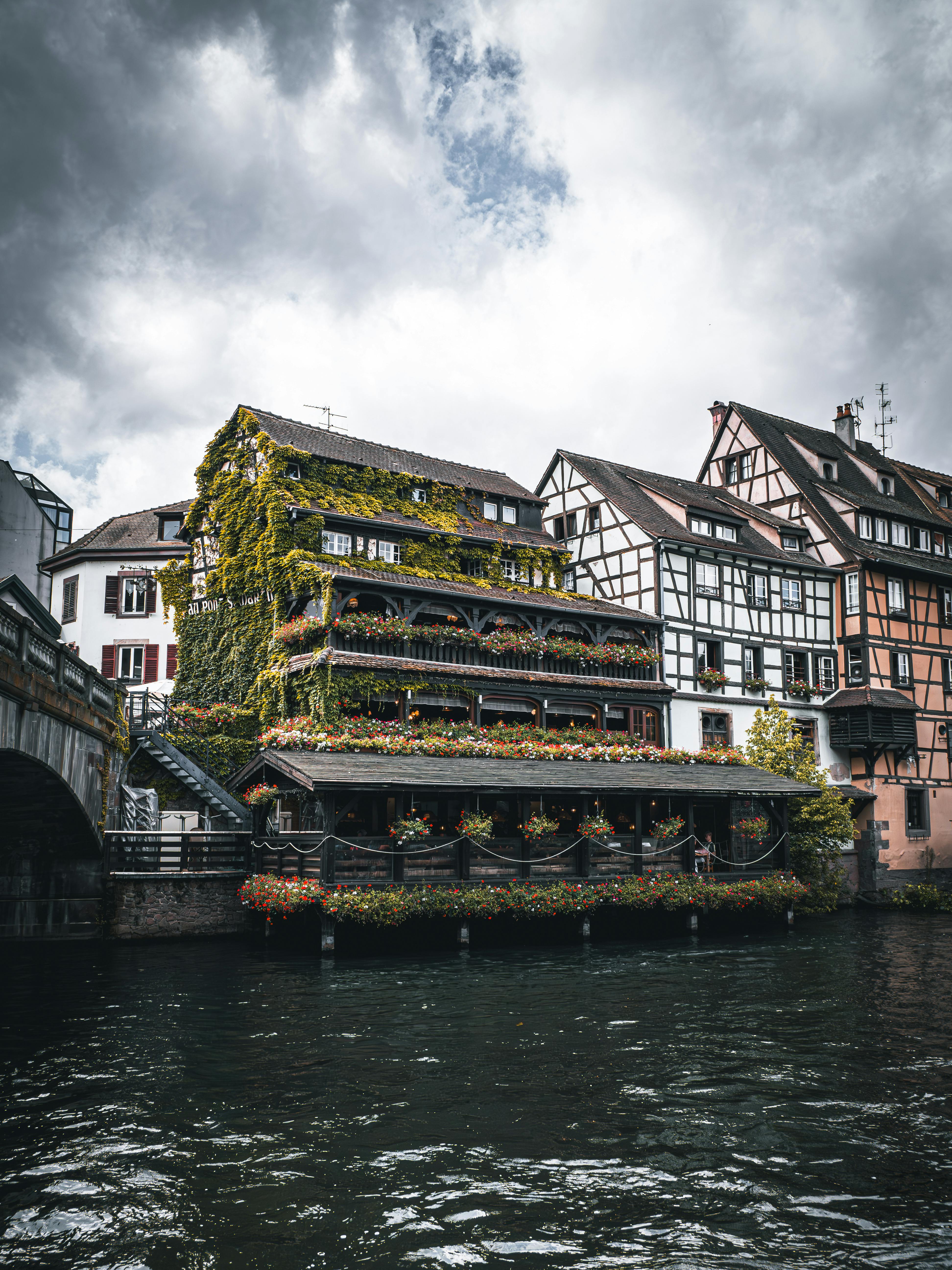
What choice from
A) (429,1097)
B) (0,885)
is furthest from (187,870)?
(429,1097)

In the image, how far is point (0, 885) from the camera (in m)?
25.2

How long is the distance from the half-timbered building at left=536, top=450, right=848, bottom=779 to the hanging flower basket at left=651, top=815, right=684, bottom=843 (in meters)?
9.00

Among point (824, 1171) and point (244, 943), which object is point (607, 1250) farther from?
point (244, 943)

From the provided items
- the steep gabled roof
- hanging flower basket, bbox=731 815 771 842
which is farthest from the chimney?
hanging flower basket, bbox=731 815 771 842

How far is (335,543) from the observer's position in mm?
36969

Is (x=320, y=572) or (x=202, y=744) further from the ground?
(x=320, y=572)

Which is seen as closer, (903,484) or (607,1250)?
(607,1250)

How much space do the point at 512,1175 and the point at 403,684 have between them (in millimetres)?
23980

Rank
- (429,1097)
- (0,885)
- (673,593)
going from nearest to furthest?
1. (429,1097)
2. (0,885)
3. (673,593)

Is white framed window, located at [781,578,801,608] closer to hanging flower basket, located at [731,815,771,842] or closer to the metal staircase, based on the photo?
hanging flower basket, located at [731,815,771,842]

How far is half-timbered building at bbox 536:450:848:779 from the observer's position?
39.9 metres

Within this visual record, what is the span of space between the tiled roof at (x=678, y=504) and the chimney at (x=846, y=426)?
9.30 metres

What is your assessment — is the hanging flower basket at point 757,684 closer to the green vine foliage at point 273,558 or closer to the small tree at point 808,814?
the small tree at point 808,814

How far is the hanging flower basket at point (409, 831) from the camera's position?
984 inches
